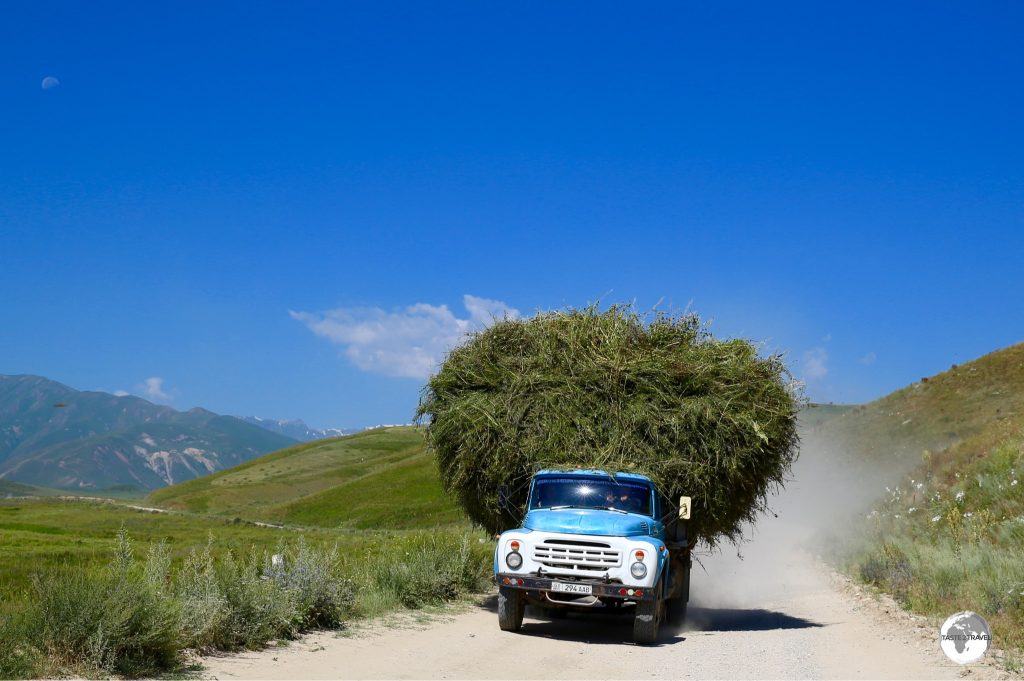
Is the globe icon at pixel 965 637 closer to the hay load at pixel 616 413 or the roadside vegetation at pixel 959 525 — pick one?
the roadside vegetation at pixel 959 525

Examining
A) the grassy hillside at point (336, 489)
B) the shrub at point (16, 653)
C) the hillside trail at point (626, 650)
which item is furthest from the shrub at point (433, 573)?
the grassy hillside at point (336, 489)

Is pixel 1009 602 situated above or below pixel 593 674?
above

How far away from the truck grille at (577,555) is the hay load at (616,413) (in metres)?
1.92

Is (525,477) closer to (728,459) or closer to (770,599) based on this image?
(728,459)

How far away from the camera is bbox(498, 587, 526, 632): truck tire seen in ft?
47.6

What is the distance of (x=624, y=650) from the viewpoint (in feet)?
44.6

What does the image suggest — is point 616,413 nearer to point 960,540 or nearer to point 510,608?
point 510,608

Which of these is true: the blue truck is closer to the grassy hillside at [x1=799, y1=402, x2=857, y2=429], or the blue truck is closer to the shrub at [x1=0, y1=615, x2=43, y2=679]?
the shrub at [x1=0, y1=615, x2=43, y2=679]

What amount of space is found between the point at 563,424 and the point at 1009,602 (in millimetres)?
7260

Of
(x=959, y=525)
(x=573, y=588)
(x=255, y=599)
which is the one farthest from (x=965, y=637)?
(x=959, y=525)

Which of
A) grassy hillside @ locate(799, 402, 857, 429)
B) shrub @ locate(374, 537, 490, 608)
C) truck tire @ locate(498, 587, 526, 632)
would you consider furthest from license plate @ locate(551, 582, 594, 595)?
grassy hillside @ locate(799, 402, 857, 429)

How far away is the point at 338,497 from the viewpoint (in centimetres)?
9706

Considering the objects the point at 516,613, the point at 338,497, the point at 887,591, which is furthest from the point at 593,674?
the point at 338,497

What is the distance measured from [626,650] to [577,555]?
153 centimetres
